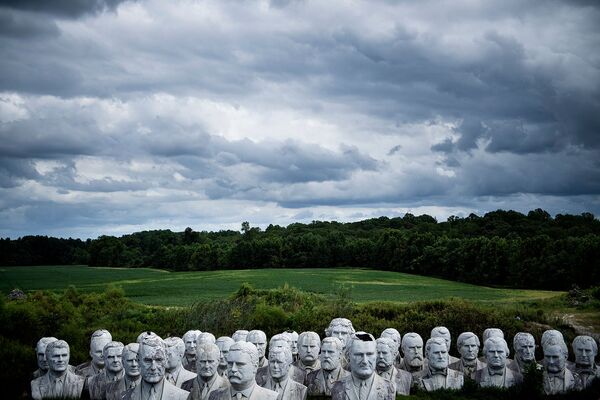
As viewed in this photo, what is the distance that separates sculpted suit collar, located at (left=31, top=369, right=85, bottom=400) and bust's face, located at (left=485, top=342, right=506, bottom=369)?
1043cm

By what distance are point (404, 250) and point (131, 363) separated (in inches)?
2551

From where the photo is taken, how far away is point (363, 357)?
11.4 meters

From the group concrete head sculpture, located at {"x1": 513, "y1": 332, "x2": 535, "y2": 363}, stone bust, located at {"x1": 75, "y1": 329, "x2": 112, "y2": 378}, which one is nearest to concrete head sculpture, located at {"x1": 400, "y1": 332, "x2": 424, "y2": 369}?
concrete head sculpture, located at {"x1": 513, "y1": 332, "x2": 535, "y2": 363}

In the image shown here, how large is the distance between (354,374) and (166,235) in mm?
79999

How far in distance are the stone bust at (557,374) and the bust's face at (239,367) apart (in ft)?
26.2

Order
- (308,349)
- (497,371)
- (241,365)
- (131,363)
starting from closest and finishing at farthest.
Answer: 1. (241,365)
2. (131,363)
3. (497,371)
4. (308,349)

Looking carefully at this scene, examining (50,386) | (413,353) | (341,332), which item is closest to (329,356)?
(341,332)

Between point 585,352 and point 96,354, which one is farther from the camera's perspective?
point 96,354

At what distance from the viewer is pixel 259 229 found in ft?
325

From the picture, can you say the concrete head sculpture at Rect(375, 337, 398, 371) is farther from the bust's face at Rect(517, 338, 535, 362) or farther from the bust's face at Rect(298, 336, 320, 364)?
the bust's face at Rect(517, 338, 535, 362)

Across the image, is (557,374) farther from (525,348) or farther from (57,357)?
(57,357)

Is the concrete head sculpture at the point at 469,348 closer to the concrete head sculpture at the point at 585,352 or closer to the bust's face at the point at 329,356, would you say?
the concrete head sculpture at the point at 585,352

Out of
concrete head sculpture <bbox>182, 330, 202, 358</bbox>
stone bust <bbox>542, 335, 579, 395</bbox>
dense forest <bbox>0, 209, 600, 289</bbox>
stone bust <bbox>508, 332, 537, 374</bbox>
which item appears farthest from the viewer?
dense forest <bbox>0, 209, 600, 289</bbox>

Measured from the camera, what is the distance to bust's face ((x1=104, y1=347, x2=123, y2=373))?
14453mm
